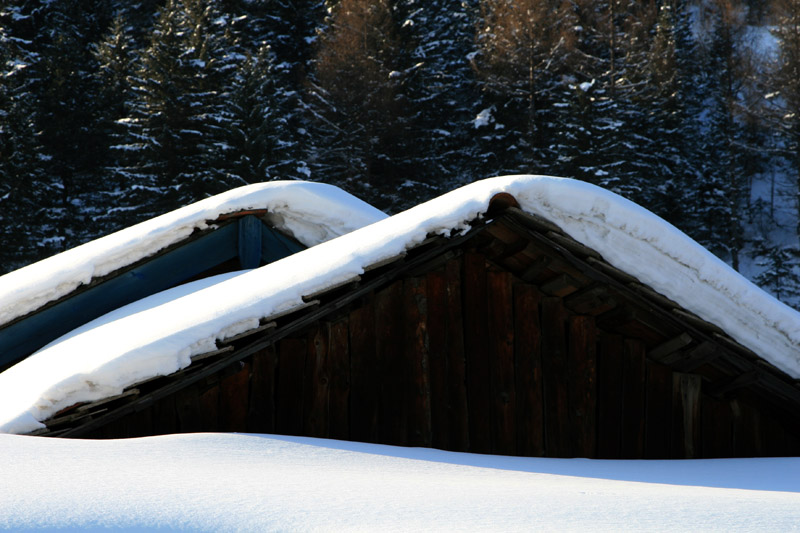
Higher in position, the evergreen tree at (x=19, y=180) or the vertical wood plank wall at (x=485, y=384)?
the evergreen tree at (x=19, y=180)

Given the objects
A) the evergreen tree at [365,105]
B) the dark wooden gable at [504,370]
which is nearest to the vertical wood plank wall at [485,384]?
the dark wooden gable at [504,370]

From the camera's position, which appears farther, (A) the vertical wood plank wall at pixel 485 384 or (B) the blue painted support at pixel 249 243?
(B) the blue painted support at pixel 249 243

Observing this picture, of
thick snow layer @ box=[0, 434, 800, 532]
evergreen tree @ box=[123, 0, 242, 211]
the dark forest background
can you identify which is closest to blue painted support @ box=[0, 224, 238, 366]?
thick snow layer @ box=[0, 434, 800, 532]

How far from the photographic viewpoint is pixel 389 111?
31469 mm

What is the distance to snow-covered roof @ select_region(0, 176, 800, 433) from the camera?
140 inches

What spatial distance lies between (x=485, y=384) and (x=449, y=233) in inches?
45.9

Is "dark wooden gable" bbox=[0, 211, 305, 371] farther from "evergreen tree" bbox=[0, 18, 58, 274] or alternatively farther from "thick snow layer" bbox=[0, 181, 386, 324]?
"evergreen tree" bbox=[0, 18, 58, 274]

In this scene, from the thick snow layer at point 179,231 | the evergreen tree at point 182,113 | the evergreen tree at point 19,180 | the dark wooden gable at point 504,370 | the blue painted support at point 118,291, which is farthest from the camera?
the evergreen tree at point 182,113

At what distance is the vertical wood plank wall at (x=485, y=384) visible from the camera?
4.26m

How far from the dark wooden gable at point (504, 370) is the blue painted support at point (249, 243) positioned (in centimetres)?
205

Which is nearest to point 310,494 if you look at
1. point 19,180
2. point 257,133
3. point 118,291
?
point 118,291

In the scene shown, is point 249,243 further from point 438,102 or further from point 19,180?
point 438,102

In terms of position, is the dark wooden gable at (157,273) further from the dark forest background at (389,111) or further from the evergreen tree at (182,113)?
the evergreen tree at (182,113)

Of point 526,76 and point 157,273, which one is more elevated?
point 526,76
